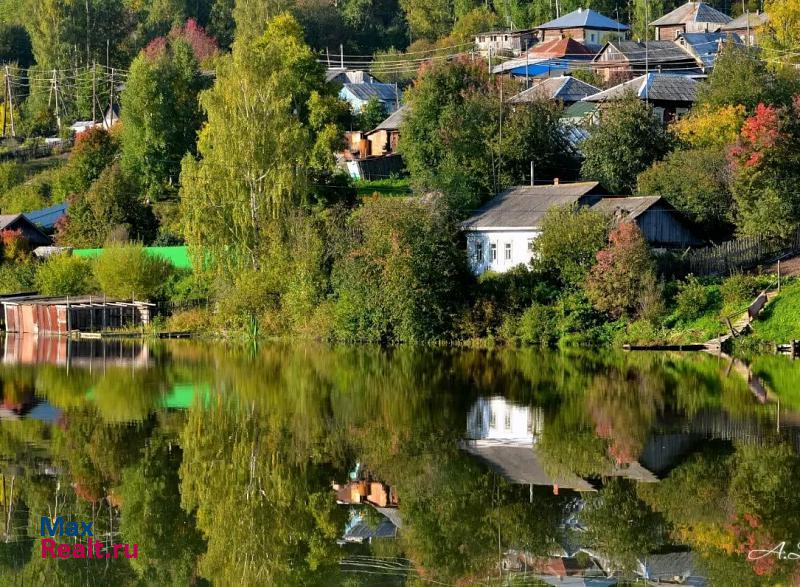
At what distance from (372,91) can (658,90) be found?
88.5 feet

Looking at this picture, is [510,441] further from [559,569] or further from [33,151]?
[33,151]

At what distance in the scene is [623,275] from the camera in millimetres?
41625

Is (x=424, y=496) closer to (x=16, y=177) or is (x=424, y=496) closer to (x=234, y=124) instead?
(x=234, y=124)

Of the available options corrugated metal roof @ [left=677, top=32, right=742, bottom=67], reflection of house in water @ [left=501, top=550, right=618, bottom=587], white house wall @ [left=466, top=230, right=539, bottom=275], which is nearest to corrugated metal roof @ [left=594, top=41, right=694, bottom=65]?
corrugated metal roof @ [left=677, top=32, right=742, bottom=67]

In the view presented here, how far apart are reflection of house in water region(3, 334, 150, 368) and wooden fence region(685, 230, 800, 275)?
1850 centimetres

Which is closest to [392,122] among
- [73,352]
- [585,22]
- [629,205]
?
[585,22]

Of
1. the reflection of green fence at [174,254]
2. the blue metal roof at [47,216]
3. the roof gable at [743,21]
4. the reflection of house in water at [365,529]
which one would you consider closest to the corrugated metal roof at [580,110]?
the reflection of green fence at [174,254]

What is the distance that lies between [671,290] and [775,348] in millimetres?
4608

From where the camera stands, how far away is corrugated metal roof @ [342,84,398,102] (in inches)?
3273

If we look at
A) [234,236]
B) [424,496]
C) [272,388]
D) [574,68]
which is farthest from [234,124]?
[574,68]

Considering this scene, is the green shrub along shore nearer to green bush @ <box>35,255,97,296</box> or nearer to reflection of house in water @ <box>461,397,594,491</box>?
green bush @ <box>35,255,97,296</box>

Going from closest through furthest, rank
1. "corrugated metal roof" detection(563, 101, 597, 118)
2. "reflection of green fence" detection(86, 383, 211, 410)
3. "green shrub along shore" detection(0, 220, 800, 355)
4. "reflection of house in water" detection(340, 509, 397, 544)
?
"reflection of house in water" detection(340, 509, 397, 544), "reflection of green fence" detection(86, 383, 211, 410), "green shrub along shore" detection(0, 220, 800, 355), "corrugated metal roof" detection(563, 101, 597, 118)

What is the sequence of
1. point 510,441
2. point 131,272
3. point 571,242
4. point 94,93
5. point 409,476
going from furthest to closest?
point 94,93 → point 131,272 → point 571,242 → point 510,441 → point 409,476

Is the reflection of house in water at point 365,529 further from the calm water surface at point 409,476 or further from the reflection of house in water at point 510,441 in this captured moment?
the reflection of house in water at point 510,441
